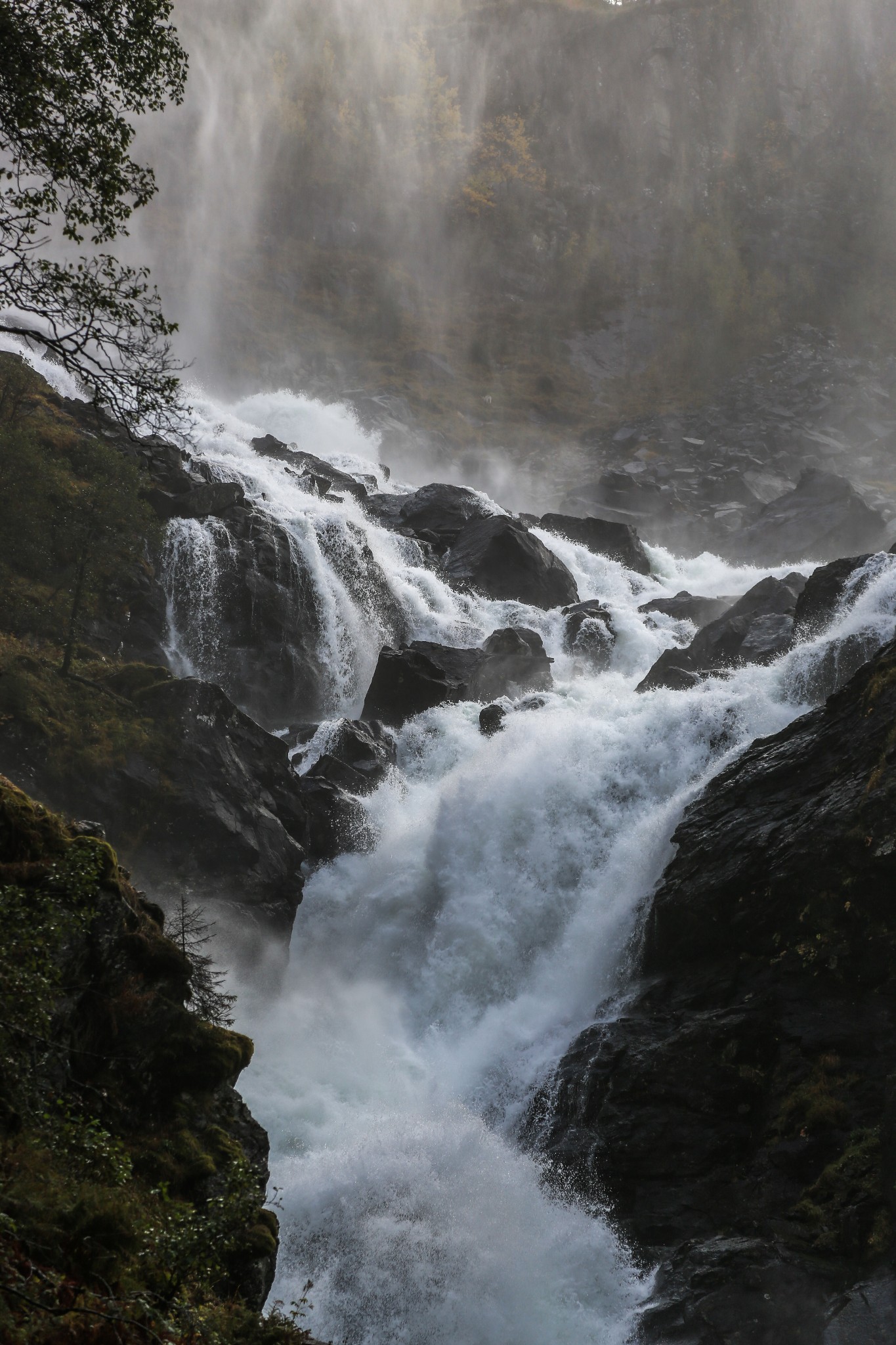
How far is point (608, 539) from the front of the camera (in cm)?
4534

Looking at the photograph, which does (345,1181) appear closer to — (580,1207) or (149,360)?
(580,1207)

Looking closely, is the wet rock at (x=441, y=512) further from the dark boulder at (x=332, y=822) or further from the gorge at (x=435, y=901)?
the dark boulder at (x=332, y=822)

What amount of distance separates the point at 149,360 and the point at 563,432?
2834 inches

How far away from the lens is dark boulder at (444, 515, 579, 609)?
3681 centimetres

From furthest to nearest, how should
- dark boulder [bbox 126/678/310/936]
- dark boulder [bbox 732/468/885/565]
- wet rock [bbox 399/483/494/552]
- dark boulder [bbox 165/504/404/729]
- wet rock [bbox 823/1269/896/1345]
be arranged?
1. dark boulder [bbox 732/468/885/565]
2. wet rock [bbox 399/483/494/552]
3. dark boulder [bbox 165/504/404/729]
4. dark boulder [bbox 126/678/310/936]
5. wet rock [bbox 823/1269/896/1345]

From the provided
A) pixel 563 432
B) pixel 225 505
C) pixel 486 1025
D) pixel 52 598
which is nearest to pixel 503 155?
pixel 563 432

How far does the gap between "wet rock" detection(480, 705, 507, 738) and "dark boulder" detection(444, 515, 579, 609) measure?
1117 centimetres

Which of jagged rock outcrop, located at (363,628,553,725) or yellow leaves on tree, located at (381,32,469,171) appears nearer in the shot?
jagged rock outcrop, located at (363,628,553,725)

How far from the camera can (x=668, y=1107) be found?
13.6m

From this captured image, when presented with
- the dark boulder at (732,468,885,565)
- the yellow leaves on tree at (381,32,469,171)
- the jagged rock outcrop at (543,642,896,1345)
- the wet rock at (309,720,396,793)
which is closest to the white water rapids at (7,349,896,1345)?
the wet rock at (309,720,396,793)

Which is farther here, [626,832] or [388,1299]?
[626,832]

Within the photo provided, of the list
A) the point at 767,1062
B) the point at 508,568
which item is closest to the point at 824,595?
the point at 767,1062

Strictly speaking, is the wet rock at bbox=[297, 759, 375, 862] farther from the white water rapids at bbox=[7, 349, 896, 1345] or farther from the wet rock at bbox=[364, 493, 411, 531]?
the wet rock at bbox=[364, 493, 411, 531]

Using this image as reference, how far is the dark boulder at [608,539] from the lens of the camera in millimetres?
44906
